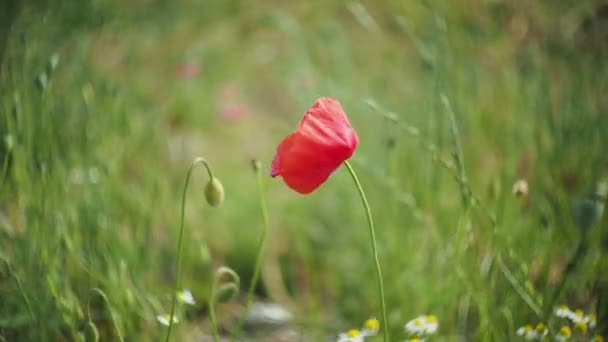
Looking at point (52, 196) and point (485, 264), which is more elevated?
point (52, 196)

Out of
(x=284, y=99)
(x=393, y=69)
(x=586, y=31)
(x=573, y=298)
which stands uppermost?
(x=586, y=31)

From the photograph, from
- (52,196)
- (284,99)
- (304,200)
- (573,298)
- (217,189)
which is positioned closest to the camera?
(217,189)

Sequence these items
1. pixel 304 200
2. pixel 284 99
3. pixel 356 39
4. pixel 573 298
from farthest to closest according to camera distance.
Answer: pixel 284 99
pixel 356 39
pixel 304 200
pixel 573 298

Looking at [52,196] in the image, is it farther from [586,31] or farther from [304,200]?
[586,31]

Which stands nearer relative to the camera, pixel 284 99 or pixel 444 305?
pixel 444 305

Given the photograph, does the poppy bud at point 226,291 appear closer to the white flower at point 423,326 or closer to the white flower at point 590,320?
the white flower at point 423,326

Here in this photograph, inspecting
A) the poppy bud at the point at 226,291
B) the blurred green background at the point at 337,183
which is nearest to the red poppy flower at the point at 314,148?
the blurred green background at the point at 337,183

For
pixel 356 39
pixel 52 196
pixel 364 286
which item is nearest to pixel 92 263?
pixel 52 196
